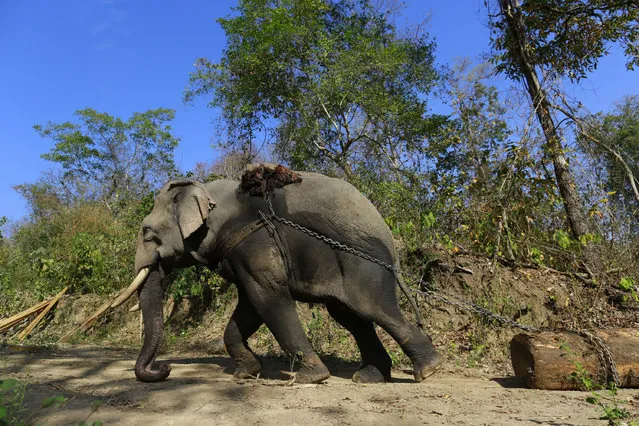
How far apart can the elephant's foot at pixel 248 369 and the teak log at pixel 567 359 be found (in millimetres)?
2521

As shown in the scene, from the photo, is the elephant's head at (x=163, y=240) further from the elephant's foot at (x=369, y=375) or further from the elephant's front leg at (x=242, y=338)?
the elephant's foot at (x=369, y=375)

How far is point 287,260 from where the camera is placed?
486cm

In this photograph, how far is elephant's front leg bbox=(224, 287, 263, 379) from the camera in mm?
5211

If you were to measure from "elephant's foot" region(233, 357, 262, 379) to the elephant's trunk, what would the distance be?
0.68m

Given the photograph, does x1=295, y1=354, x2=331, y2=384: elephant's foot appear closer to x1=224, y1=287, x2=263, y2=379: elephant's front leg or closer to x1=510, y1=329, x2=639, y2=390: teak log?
x1=224, y1=287, x2=263, y2=379: elephant's front leg

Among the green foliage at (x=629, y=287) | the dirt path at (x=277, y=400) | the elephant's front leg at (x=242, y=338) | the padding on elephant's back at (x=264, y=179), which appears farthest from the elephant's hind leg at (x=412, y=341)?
the green foliage at (x=629, y=287)

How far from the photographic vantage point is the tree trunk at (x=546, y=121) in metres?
8.32

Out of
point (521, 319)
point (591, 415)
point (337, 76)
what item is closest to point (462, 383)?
point (591, 415)

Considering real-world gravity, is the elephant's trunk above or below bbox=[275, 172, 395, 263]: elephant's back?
below

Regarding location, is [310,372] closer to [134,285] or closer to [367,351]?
[367,351]

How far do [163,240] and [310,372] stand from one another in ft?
6.29

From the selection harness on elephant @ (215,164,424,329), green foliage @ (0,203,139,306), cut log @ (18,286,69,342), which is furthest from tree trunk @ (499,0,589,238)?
cut log @ (18,286,69,342)

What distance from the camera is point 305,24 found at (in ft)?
53.1

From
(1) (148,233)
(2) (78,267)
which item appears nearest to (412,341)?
(1) (148,233)
